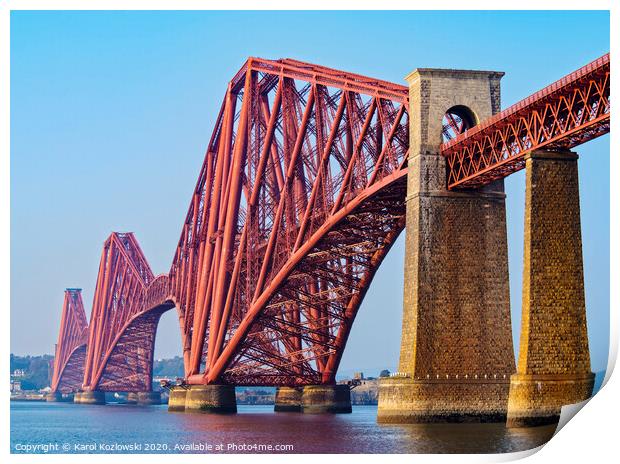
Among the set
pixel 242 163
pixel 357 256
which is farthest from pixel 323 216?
pixel 242 163

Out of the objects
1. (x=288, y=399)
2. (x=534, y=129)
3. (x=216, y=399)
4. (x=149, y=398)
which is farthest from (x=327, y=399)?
(x=149, y=398)

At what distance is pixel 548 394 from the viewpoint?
179 ft

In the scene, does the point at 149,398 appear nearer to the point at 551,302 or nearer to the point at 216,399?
the point at 216,399

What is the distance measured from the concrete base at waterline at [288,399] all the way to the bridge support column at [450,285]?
40675 millimetres

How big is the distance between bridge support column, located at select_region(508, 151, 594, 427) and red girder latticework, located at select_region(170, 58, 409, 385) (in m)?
21.6

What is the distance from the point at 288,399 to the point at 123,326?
248ft

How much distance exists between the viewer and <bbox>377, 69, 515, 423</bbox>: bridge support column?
2544 inches

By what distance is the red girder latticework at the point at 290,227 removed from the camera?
273 ft

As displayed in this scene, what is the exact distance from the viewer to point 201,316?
10981cm

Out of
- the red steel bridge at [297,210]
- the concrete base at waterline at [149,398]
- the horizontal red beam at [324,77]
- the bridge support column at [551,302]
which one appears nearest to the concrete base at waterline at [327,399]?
the red steel bridge at [297,210]
